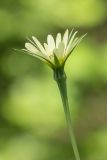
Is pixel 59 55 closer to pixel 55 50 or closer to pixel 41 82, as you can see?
pixel 55 50

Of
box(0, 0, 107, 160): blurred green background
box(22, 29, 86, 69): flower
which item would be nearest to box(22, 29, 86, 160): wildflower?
box(22, 29, 86, 69): flower

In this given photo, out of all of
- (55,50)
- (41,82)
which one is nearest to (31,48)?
(55,50)

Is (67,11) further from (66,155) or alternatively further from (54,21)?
(66,155)

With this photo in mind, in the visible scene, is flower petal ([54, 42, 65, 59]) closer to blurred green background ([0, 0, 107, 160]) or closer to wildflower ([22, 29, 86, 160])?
wildflower ([22, 29, 86, 160])

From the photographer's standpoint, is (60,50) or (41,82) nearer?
(60,50)

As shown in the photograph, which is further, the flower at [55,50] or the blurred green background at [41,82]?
the blurred green background at [41,82]

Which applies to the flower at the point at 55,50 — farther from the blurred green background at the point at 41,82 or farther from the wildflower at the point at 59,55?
the blurred green background at the point at 41,82

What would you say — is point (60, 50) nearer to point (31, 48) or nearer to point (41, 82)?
point (31, 48)

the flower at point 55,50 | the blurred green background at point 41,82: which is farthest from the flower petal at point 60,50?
the blurred green background at point 41,82

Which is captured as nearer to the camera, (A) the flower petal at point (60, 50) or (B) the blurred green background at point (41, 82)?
(A) the flower petal at point (60, 50)

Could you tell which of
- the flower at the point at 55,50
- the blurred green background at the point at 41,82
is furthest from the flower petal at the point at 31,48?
the blurred green background at the point at 41,82

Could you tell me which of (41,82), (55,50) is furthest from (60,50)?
(41,82)
